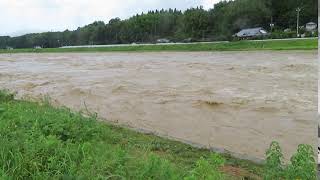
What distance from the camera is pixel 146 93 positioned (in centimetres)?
1605

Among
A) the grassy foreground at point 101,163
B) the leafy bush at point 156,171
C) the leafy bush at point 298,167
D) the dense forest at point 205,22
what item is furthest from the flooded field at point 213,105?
the dense forest at point 205,22

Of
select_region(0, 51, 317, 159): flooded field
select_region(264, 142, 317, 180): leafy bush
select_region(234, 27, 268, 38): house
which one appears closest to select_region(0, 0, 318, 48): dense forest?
select_region(234, 27, 268, 38): house

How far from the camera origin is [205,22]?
87.4 metres

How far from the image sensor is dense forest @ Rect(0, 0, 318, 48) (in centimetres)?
8150

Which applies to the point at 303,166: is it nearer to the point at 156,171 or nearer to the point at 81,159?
the point at 156,171

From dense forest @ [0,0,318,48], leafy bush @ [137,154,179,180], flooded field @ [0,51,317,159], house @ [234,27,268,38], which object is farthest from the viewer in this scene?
dense forest @ [0,0,318,48]

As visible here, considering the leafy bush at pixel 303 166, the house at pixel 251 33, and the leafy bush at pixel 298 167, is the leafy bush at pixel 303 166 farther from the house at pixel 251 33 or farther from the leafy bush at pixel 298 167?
the house at pixel 251 33

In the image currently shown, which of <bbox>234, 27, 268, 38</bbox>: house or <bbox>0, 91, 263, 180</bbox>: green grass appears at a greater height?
<bbox>234, 27, 268, 38</bbox>: house

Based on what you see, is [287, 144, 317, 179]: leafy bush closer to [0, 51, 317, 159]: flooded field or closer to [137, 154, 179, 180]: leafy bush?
[137, 154, 179, 180]: leafy bush

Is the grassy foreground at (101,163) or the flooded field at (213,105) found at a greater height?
the grassy foreground at (101,163)

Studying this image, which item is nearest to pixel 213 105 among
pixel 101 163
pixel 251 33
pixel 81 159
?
pixel 81 159

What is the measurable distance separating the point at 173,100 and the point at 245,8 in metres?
70.8

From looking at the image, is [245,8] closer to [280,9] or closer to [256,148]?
[280,9]

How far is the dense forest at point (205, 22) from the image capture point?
3209 inches
